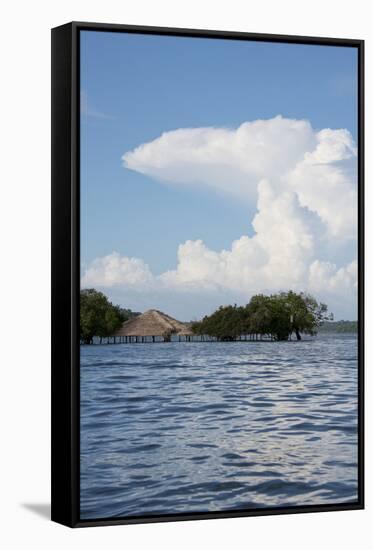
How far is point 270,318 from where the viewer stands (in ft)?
35.8

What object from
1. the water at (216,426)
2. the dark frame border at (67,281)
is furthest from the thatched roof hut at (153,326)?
the dark frame border at (67,281)

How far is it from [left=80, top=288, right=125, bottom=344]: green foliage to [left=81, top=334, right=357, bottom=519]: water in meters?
0.14

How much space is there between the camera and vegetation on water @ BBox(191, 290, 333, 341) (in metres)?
10.7

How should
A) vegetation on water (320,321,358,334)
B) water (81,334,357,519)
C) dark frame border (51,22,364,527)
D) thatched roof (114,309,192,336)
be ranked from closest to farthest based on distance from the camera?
1. dark frame border (51,22,364,527)
2. water (81,334,357,519)
3. thatched roof (114,309,192,336)
4. vegetation on water (320,321,358,334)

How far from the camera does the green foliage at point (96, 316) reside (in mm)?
10305

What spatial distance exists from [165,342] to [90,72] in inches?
92.1

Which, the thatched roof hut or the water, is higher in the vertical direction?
the thatched roof hut

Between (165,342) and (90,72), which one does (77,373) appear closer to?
(165,342)

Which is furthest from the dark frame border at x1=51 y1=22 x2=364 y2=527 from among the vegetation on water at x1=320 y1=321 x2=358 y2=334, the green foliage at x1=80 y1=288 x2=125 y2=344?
the vegetation on water at x1=320 y1=321 x2=358 y2=334

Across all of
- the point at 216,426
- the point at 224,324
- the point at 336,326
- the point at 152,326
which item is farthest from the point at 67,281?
the point at 336,326

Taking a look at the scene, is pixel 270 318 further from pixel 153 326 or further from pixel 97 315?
pixel 97 315

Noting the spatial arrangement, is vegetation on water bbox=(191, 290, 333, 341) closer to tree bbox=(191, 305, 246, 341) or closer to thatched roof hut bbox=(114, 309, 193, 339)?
tree bbox=(191, 305, 246, 341)

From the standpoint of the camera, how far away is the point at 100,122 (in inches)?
410

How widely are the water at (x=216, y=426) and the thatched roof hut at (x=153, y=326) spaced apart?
0.39 ft
